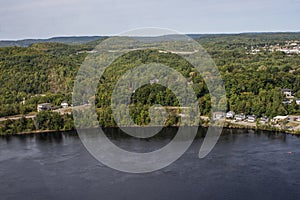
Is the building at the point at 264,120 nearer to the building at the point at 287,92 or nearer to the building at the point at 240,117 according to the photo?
the building at the point at 240,117

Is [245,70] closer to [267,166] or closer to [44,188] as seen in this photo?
[267,166]

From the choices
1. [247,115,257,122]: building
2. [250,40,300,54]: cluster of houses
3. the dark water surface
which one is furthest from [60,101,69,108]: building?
[250,40,300,54]: cluster of houses

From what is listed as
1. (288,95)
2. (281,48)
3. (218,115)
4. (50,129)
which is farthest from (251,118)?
(281,48)

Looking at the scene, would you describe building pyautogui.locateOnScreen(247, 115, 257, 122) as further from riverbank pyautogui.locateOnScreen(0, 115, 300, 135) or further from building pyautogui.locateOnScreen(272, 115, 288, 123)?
building pyautogui.locateOnScreen(272, 115, 288, 123)

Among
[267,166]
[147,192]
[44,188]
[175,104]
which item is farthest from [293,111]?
[44,188]

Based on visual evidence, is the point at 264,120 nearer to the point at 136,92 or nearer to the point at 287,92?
the point at 287,92
